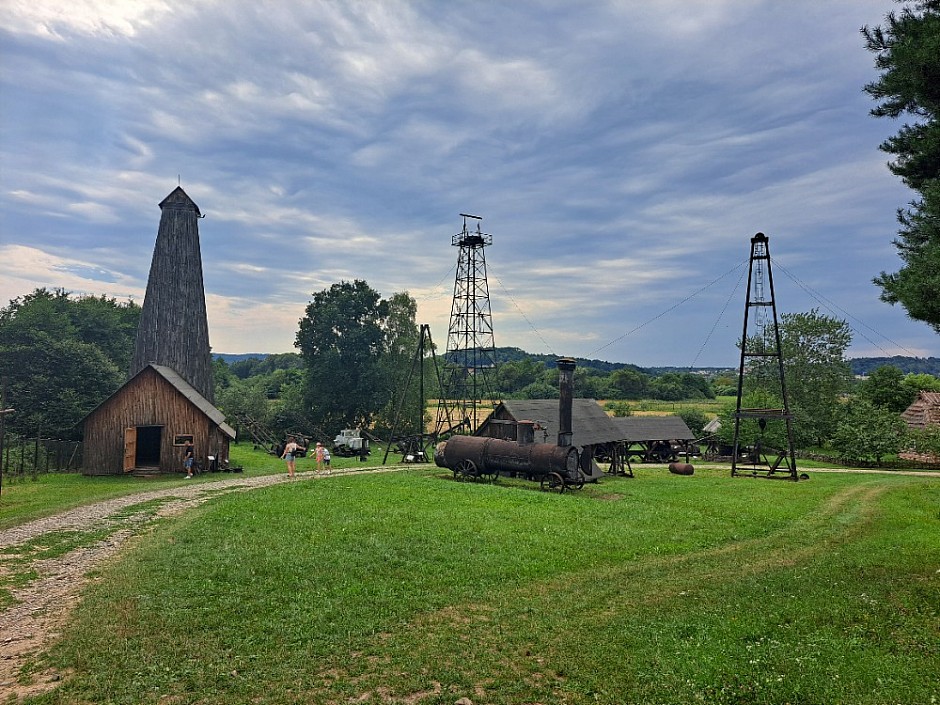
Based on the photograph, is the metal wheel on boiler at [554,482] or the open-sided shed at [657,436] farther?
the open-sided shed at [657,436]

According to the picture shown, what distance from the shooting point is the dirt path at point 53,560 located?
825 centimetres

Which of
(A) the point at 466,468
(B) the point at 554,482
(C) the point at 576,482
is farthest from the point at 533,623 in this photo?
(A) the point at 466,468

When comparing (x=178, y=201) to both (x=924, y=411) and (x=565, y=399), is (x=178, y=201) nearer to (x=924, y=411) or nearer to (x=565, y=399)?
(x=565, y=399)

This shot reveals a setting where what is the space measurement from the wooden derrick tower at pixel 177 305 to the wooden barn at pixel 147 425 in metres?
5.71

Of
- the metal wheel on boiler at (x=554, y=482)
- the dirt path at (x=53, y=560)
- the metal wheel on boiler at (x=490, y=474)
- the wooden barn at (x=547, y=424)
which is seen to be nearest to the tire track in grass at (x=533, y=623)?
the dirt path at (x=53, y=560)

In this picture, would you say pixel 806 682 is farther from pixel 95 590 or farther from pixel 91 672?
pixel 95 590

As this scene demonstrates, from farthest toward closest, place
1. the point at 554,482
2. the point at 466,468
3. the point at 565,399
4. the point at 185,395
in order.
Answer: the point at 185,395
the point at 466,468
the point at 565,399
the point at 554,482

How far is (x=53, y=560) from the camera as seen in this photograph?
12992 millimetres

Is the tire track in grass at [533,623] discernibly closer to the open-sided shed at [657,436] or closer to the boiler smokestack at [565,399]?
the boiler smokestack at [565,399]

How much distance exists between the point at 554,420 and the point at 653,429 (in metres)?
14.1

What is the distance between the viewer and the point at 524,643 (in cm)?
895

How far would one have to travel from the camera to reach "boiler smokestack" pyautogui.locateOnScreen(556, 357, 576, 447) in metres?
25.6

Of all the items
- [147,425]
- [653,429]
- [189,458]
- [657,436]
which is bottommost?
[189,458]

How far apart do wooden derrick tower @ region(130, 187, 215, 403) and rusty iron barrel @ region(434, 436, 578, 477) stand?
785 inches
